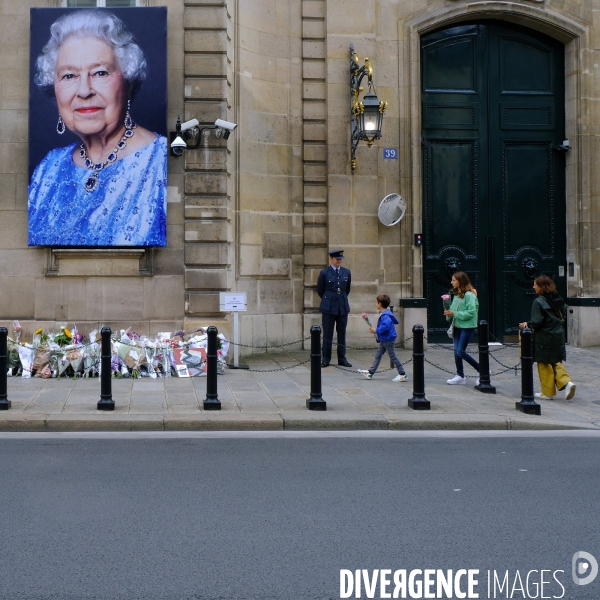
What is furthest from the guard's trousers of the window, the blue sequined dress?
the window

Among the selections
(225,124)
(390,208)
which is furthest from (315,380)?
(390,208)

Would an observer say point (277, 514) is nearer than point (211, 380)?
Yes

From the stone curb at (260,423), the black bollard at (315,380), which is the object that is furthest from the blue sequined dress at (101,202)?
the stone curb at (260,423)

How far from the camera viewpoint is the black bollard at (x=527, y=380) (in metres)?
9.97

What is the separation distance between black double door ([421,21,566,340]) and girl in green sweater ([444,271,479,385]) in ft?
15.2

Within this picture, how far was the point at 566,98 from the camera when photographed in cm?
1714

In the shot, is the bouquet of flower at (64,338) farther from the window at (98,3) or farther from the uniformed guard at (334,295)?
the window at (98,3)

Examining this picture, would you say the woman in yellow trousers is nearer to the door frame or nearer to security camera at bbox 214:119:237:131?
the door frame

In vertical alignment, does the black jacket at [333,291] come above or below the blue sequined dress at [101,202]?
below

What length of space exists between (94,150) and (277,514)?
9896 millimetres

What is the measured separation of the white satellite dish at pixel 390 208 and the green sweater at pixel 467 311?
4248mm

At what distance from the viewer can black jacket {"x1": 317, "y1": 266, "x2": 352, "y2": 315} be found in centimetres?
1423

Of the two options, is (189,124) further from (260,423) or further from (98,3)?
(260,423)

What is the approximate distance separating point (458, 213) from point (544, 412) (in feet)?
24.6
